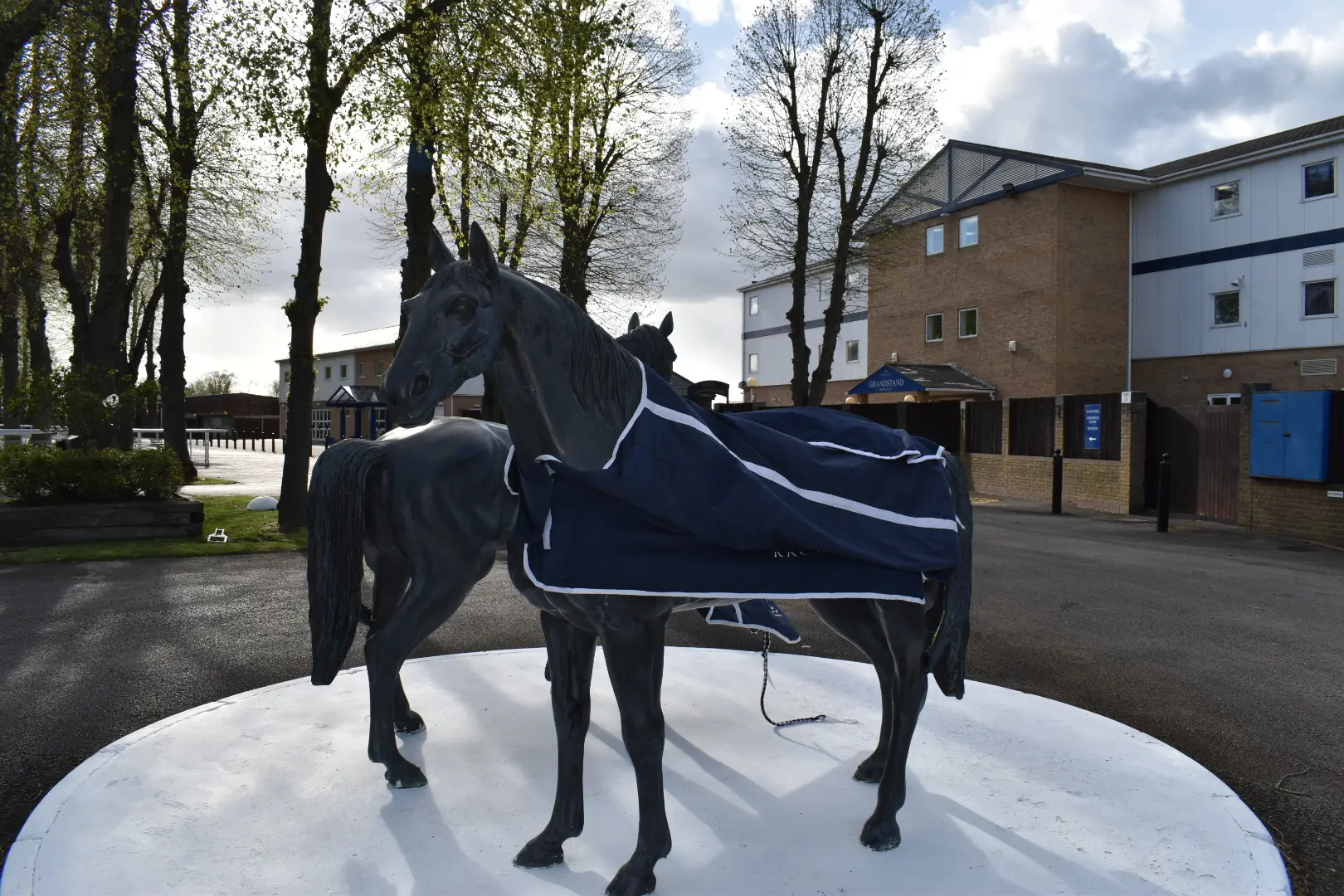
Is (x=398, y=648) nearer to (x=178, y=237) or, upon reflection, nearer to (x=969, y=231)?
(x=178, y=237)

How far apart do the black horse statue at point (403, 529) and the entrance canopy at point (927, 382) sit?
63.7 ft

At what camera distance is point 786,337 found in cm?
3394

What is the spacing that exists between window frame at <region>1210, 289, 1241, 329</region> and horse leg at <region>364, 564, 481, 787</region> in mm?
22444

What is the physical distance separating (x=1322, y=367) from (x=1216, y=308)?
2763mm

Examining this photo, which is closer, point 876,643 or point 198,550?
point 876,643

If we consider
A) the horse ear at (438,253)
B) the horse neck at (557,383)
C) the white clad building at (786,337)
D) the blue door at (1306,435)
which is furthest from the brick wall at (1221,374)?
the horse ear at (438,253)

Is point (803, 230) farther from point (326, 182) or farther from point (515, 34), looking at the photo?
point (326, 182)

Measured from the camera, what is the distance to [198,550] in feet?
32.1

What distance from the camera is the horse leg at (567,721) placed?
287cm

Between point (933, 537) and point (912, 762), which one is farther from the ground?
point (933, 537)

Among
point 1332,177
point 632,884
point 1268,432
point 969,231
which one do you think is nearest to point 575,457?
point 632,884

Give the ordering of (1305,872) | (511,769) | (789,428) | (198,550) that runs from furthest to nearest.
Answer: (198,550) < (511,769) < (789,428) < (1305,872)

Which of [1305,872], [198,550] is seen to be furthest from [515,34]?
[1305,872]

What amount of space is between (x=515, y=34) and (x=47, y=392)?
7.87 meters
